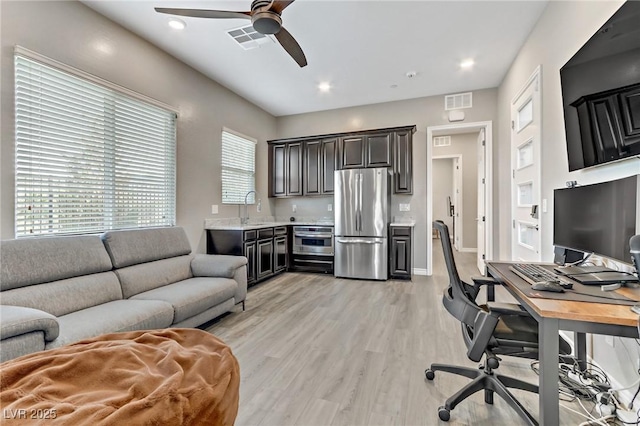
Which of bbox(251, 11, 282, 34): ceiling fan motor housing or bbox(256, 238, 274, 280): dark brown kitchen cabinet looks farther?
bbox(256, 238, 274, 280): dark brown kitchen cabinet

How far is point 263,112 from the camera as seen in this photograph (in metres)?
5.72

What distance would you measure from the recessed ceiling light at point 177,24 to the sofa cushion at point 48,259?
2240mm

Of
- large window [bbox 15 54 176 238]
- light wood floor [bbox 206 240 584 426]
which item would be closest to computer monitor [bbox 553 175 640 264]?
light wood floor [bbox 206 240 584 426]

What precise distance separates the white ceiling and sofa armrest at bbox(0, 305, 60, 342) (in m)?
2.72

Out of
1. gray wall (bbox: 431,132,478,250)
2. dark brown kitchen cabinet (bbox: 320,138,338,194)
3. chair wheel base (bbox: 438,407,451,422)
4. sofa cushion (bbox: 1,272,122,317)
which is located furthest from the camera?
gray wall (bbox: 431,132,478,250)

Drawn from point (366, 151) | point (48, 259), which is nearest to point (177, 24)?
point (48, 259)

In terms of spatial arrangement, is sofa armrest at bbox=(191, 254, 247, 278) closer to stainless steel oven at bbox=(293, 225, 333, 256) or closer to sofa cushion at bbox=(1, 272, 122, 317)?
sofa cushion at bbox=(1, 272, 122, 317)

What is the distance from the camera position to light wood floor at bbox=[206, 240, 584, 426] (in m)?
1.65

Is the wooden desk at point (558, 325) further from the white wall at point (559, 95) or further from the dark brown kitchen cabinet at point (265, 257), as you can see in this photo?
the dark brown kitchen cabinet at point (265, 257)

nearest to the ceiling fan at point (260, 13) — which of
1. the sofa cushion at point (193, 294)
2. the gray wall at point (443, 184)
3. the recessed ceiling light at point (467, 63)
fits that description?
the sofa cushion at point (193, 294)

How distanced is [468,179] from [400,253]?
4186 millimetres

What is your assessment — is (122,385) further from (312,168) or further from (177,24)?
(312,168)

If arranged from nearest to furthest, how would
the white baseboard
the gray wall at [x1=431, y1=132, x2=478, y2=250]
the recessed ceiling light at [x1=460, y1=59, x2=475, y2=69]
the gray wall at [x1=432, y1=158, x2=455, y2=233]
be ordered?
1. the recessed ceiling light at [x1=460, y1=59, x2=475, y2=69]
2. the gray wall at [x1=431, y1=132, x2=478, y2=250]
3. the white baseboard
4. the gray wall at [x1=432, y1=158, x2=455, y2=233]

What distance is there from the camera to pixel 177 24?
9.66 feet
